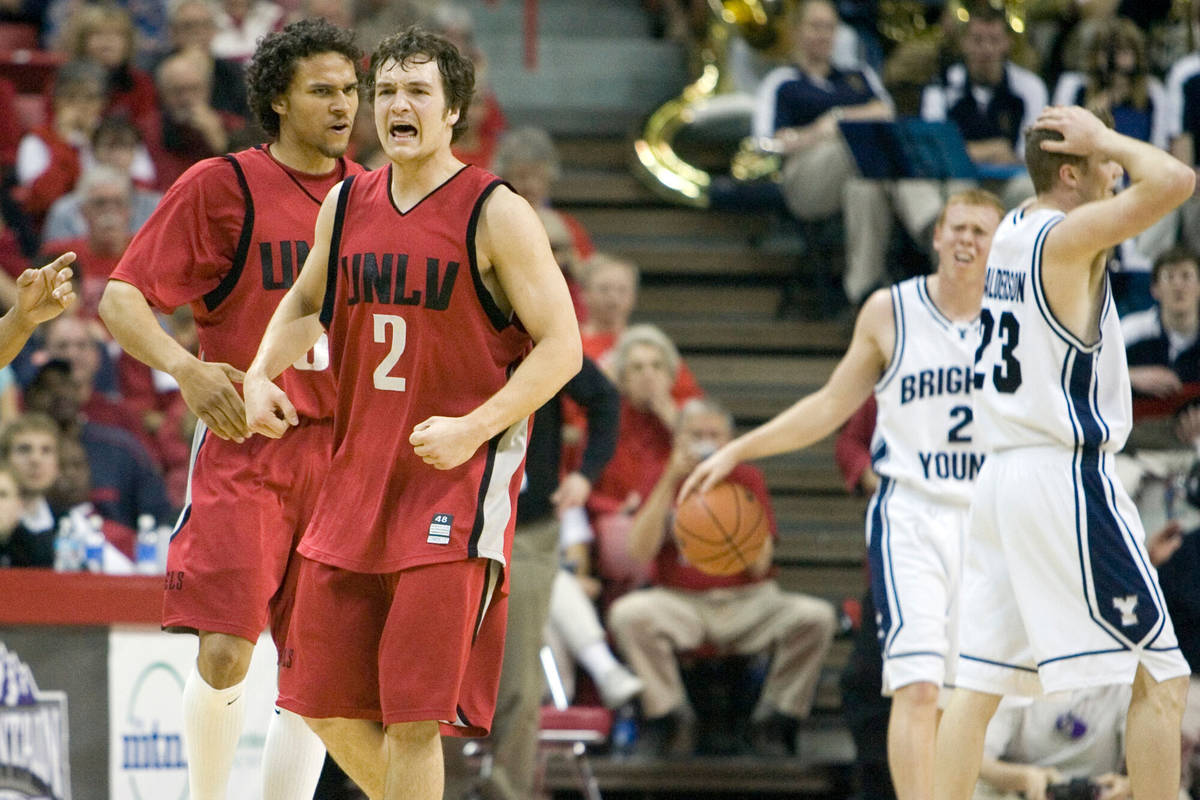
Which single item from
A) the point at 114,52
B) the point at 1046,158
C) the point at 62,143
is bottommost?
the point at 1046,158

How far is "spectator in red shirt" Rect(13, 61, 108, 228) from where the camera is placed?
10289 mm

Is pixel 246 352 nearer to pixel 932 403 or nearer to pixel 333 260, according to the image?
pixel 333 260

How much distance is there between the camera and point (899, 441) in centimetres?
640

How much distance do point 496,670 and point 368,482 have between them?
0.59 meters

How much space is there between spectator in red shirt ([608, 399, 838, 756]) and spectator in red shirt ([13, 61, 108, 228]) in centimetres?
412

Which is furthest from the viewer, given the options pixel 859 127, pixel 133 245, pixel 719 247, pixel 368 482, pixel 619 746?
pixel 719 247

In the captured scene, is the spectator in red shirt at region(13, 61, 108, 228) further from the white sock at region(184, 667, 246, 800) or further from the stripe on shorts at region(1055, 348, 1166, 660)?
the stripe on shorts at region(1055, 348, 1166, 660)

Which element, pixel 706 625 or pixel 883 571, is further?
pixel 706 625

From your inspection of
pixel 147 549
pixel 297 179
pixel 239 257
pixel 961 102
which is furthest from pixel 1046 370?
pixel 961 102

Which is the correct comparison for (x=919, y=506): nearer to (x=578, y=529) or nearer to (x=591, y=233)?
(x=578, y=529)

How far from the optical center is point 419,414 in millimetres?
4496

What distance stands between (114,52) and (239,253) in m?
6.06

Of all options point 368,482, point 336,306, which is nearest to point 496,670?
point 368,482

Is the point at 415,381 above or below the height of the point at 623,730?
above
